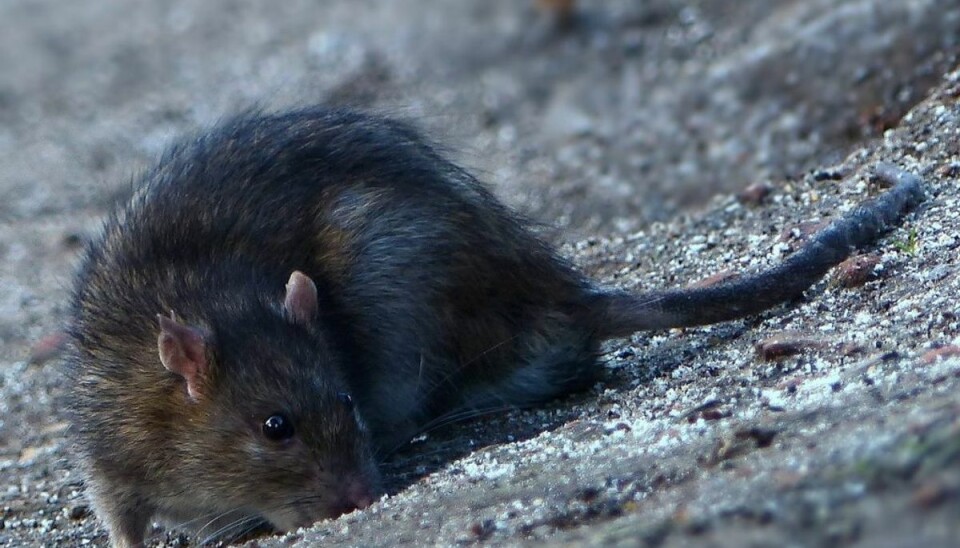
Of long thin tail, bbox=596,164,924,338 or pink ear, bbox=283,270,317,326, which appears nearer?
pink ear, bbox=283,270,317,326

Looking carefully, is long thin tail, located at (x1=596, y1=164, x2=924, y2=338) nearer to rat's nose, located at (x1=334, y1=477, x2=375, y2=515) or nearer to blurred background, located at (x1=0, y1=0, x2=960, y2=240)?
rat's nose, located at (x1=334, y1=477, x2=375, y2=515)

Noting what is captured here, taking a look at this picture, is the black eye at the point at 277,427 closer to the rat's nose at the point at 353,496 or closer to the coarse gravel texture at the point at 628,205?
the rat's nose at the point at 353,496

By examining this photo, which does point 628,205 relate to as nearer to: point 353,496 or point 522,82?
point 522,82

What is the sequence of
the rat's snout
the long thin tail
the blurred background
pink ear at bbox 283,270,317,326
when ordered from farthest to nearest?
the blurred background, the long thin tail, pink ear at bbox 283,270,317,326, the rat's snout

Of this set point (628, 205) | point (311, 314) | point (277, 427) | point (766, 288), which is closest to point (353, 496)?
point (277, 427)

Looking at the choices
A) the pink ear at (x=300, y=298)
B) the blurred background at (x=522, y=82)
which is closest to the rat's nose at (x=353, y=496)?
the pink ear at (x=300, y=298)

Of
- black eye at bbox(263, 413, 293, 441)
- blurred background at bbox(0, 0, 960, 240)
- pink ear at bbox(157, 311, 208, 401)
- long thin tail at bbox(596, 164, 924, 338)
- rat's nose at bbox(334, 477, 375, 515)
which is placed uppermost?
blurred background at bbox(0, 0, 960, 240)

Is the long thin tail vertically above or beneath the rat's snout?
above

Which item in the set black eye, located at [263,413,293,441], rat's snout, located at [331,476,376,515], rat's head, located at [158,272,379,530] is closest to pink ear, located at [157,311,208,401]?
rat's head, located at [158,272,379,530]
